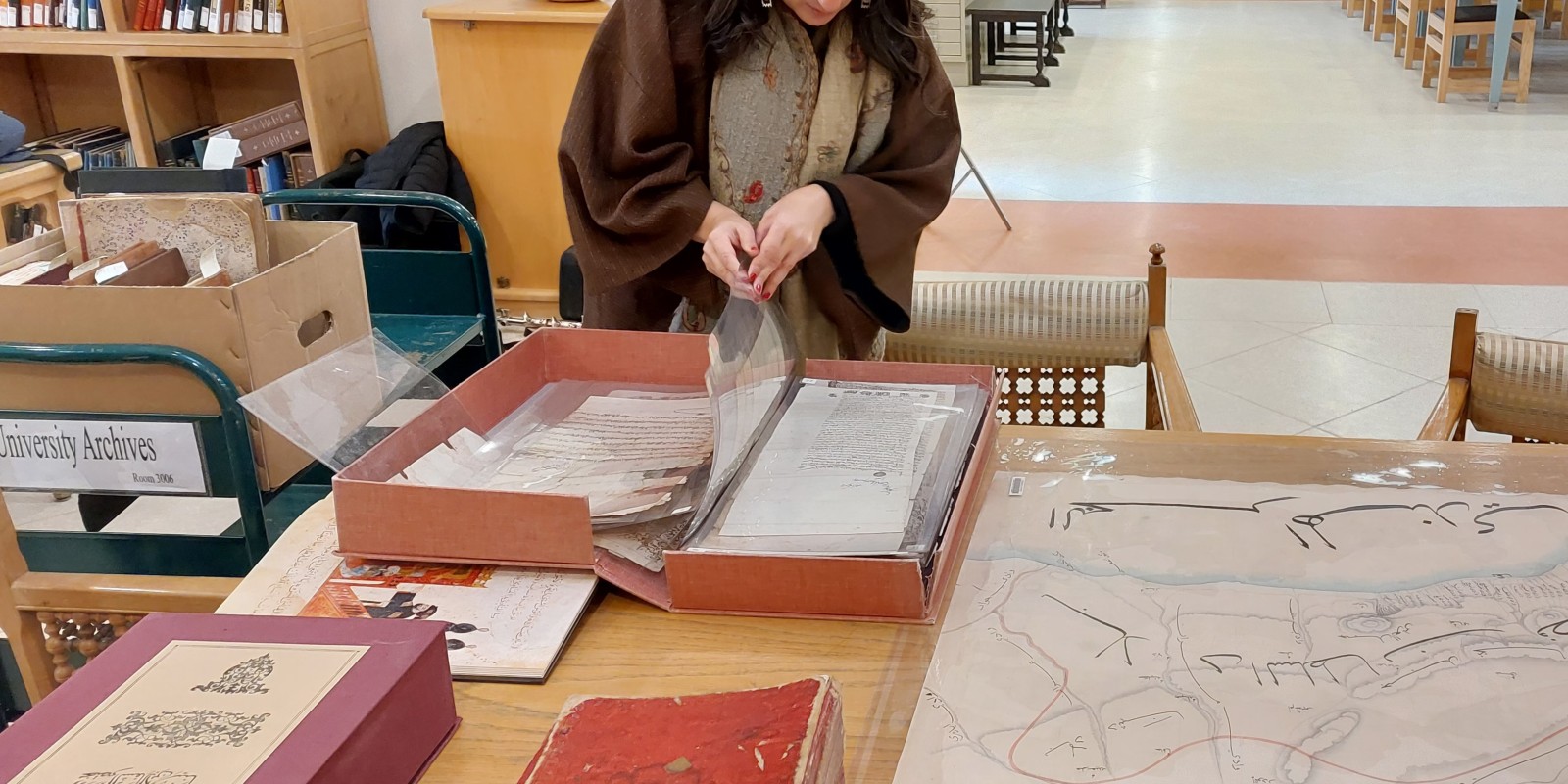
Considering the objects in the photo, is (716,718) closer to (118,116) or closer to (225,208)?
(225,208)

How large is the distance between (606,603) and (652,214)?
513 mm

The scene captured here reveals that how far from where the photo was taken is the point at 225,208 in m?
1.56

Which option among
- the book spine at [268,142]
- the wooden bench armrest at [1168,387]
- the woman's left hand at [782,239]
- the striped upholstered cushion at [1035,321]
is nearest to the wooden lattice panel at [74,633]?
the woman's left hand at [782,239]

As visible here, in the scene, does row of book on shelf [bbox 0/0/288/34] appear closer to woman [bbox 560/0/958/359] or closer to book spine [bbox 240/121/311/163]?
book spine [bbox 240/121/311/163]

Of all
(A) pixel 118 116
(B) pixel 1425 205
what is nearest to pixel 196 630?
(A) pixel 118 116

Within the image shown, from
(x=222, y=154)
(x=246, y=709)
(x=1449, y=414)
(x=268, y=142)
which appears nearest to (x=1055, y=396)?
(x=1449, y=414)

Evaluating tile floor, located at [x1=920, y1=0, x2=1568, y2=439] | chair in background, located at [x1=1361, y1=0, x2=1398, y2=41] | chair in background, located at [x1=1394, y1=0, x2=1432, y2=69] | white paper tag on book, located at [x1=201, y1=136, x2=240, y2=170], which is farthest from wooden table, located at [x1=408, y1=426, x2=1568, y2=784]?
chair in background, located at [x1=1361, y1=0, x2=1398, y2=41]

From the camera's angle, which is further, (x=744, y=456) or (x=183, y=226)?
(x=183, y=226)

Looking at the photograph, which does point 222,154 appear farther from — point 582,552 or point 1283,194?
point 1283,194

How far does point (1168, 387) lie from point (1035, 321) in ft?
0.99

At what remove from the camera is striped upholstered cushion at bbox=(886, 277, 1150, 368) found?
198 cm

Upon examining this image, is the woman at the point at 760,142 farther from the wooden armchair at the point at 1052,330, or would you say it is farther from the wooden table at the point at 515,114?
the wooden table at the point at 515,114

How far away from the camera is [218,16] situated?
11.9ft

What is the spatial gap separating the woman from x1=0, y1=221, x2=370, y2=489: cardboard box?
1.21 ft
